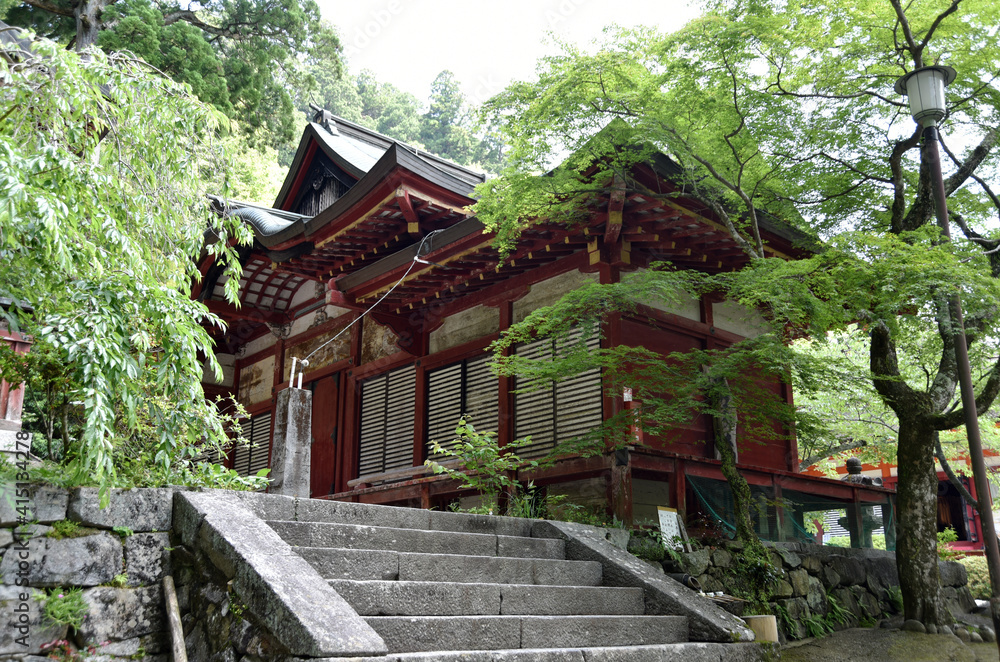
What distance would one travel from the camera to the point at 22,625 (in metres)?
3.85

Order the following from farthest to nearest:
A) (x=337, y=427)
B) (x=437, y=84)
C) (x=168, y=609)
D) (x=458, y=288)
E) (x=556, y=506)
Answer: (x=437, y=84) < (x=337, y=427) < (x=458, y=288) < (x=556, y=506) < (x=168, y=609)

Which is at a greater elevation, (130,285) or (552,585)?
(130,285)

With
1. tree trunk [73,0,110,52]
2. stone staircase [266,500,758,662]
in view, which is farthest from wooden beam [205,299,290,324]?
stone staircase [266,500,758,662]

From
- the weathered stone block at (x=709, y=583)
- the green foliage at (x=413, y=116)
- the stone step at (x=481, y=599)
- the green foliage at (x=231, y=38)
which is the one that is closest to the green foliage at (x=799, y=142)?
the weathered stone block at (x=709, y=583)

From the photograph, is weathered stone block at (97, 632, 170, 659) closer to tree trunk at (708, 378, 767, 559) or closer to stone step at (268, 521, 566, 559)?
stone step at (268, 521, 566, 559)

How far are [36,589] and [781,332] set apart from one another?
610 cm

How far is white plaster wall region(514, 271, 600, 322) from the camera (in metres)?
9.22

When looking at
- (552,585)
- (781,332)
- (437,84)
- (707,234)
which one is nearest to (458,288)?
(707,234)

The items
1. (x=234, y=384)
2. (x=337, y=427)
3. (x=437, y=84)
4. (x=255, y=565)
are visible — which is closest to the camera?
(x=255, y=565)

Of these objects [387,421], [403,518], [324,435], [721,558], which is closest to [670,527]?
[721,558]

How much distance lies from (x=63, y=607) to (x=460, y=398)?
684 centimetres

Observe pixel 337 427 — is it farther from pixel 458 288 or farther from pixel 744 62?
pixel 744 62

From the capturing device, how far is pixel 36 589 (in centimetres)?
398

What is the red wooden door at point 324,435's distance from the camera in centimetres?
1251
